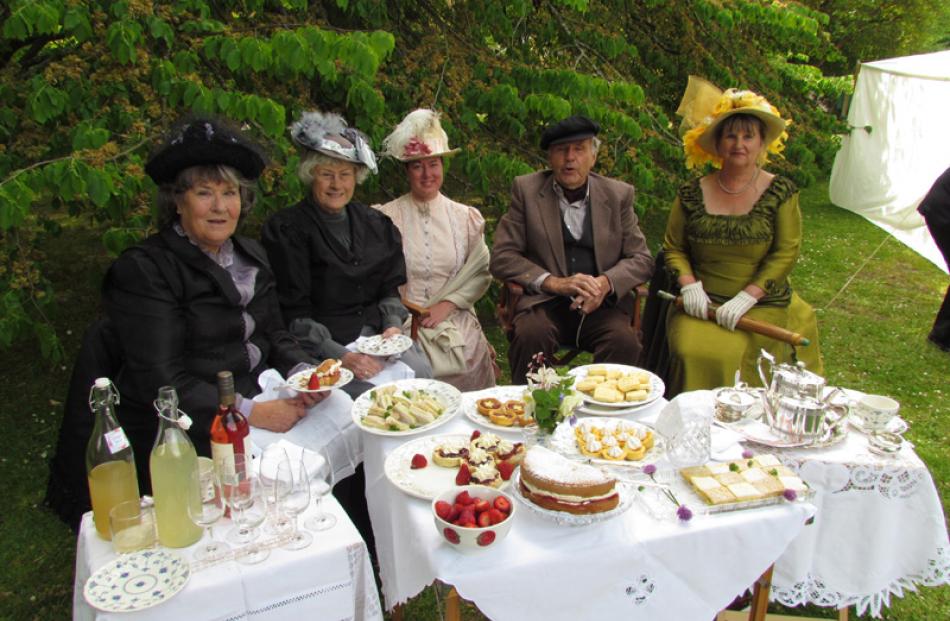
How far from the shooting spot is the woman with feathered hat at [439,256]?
407 centimetres

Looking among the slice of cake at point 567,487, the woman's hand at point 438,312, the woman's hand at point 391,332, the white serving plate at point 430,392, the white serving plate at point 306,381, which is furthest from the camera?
the woman's hand at point 438,312

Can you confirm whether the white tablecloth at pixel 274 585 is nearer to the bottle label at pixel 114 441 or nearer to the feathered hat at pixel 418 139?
the bottle label at pixel 114 441

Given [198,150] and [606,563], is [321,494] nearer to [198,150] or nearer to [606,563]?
[606,563]

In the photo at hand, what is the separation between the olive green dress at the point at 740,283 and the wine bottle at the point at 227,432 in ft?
8.57

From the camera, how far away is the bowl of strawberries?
1.85m

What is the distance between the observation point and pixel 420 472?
2.28 m

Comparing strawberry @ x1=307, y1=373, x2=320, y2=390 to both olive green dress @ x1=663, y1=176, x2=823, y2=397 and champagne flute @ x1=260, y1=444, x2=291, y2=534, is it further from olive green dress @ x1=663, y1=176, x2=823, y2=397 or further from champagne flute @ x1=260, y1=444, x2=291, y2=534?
olive green dress @ x1=663, y1=176, x2=823, y2=397

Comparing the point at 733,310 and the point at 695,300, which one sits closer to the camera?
the point at 733,310

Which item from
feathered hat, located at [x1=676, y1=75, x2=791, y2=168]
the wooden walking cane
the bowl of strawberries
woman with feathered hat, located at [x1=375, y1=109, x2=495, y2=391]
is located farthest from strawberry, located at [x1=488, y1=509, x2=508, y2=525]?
feathered hat, located at [x1=676, y1=75, x2=791, y2=168]

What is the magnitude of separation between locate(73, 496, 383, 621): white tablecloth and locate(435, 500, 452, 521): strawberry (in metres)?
0.23

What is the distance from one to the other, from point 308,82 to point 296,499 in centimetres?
329

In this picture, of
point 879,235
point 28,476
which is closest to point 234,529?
point 28,476

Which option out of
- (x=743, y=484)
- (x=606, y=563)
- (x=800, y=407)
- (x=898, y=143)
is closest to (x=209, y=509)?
(x=606, y=563)

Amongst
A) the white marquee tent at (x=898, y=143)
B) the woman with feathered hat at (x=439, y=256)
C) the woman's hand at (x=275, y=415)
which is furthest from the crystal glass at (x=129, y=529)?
the white marquee tent at (x=898, y=143)
